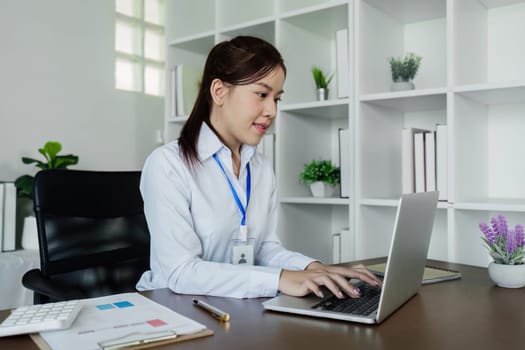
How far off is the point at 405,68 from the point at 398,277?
1387 millimetres

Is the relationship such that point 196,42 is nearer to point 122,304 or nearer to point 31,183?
point 31,183

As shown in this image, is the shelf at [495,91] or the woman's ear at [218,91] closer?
the woman's ear at [218,91]

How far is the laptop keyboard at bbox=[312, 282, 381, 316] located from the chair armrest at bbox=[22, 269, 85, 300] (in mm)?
668

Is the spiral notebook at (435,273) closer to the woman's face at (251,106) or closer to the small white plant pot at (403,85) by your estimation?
the woman's face at (251,106)

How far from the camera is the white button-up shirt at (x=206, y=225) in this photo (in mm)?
1058

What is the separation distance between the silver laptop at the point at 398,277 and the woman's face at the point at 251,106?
0.50 m

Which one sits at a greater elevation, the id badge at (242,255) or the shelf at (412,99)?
the shelf at (412,99)

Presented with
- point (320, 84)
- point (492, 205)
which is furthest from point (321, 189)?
point (492, 205)

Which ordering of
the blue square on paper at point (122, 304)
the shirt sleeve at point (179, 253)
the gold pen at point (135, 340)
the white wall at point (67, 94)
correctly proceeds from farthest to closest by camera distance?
1. the white wall at point (67, 94)
2. the shirt sleeve at point (179, 253)
3. the blue square on paper at point (122, 304)
4. the gold pen at point (135, 340)

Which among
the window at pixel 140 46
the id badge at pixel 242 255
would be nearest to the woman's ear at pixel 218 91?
the id badge at pixel 242 255

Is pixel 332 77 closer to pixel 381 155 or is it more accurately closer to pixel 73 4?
pixel 381 155

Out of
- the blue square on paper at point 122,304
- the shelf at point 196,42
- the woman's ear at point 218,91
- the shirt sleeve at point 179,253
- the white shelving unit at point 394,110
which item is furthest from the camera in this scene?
the shelf at point 196,42

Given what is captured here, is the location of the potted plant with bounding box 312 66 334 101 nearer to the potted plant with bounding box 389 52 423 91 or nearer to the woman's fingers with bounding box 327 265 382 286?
Answer: the potted plant with bounding box 389 52 423 91

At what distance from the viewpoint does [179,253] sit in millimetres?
→ 1179
